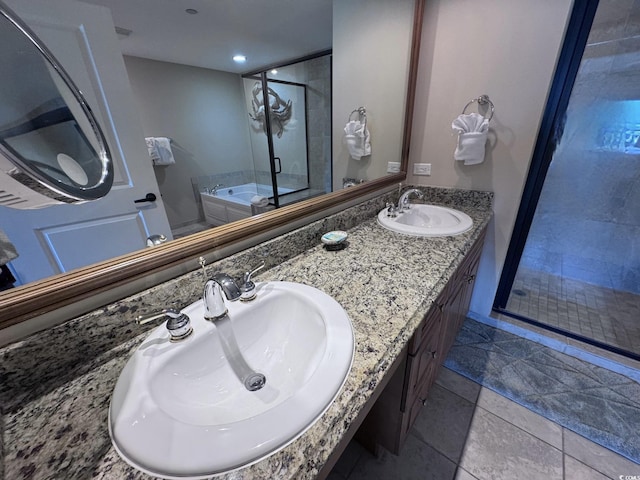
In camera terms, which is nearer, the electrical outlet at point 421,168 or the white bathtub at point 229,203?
the white bathtub at point 229,203

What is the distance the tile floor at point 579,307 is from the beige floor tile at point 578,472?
3.08 feet

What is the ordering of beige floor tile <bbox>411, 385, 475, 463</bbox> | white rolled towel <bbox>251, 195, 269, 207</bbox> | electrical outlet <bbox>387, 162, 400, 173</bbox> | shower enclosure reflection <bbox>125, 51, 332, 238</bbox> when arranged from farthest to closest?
electrical outlet <bbox>387, 162, 400, 173</bbox> < beige floor tile <bbox>411, 385, 475, 463</bbox> < white rolled towel <bbox>251, 195, 269, 207</bbox> < shower enclosure reflection <bbox>125, 51, 332, 238</bbox>

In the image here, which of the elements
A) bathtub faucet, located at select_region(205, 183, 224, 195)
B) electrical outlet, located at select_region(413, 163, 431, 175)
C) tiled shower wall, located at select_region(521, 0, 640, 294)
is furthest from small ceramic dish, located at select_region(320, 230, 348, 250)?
tiled shower wall, located at select_region(521, 0, 640, 294)

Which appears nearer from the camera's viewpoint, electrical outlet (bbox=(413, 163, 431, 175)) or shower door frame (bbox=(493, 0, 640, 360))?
shower door frame (bbox=(493, 0, 640, 360))

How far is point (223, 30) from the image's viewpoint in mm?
833

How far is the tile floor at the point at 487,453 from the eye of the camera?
1073mm

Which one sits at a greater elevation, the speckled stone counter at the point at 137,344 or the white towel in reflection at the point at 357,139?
the white towel in reflection at the point at 357,139

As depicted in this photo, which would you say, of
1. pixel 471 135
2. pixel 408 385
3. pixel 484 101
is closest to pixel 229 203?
pixel 408 385

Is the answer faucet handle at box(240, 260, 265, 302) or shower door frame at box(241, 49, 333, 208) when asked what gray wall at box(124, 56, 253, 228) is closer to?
shower door frame at box(241, 49, 333, 208)

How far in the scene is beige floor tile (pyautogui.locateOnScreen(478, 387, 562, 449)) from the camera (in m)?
1.20

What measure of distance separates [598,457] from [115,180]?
2.16 m

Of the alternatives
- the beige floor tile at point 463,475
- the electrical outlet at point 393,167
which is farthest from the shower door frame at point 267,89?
the beige floor tile at point 463,475

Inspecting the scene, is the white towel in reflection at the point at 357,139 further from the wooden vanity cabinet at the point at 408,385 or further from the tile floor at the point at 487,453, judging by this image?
the tile floor at the point at 487,453

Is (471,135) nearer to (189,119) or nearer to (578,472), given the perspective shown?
(189,119)
